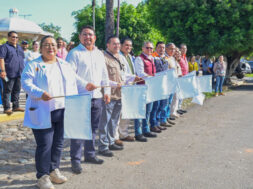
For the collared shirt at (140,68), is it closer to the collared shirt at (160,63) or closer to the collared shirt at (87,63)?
the collared shirt at (160,63)

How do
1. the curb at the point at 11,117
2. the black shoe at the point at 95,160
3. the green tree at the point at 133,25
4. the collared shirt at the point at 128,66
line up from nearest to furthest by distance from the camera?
the black shoe at the point at 95,160
the collared shirt at the point at 128,66
the curb at the point at 11,117
the green tree at the point at 133,25

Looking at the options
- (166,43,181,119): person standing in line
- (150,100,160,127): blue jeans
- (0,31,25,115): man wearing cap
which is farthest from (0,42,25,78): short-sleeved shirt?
(166,43,181,119): person standing in line

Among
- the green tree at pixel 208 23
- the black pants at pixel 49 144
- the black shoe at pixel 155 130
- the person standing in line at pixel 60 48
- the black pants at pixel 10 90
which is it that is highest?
the green tree at pixel 208 23

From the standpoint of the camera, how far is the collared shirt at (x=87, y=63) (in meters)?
4.42

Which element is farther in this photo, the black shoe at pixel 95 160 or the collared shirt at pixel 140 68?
the collared shirt at pixel 140 68

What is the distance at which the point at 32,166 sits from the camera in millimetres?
4703

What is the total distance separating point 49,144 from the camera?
3.79m

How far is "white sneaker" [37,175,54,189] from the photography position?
3736 millimetres

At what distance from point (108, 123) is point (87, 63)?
1493mm

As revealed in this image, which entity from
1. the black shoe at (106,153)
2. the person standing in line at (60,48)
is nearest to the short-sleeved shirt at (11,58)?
the person standing in line at (60,48)

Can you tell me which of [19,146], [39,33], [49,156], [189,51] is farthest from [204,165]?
[189,51]

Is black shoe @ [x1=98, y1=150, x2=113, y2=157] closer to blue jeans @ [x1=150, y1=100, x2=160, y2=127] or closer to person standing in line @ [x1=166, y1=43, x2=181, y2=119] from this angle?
blue jeans @ [x1=150, y1=100, x2=160, y2=127]

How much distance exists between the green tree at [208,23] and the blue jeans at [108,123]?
1266 cm

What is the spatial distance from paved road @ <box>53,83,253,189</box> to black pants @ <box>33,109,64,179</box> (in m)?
0.33
